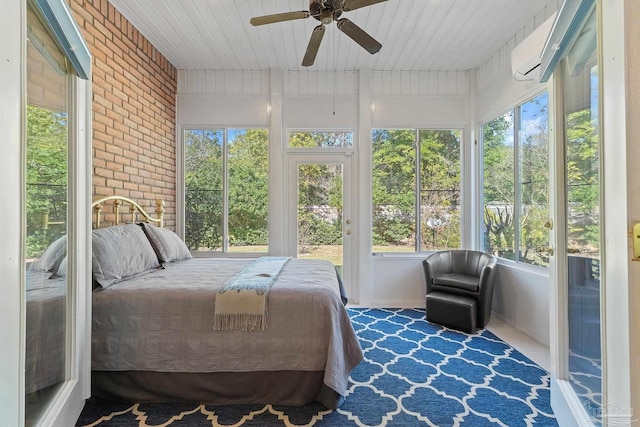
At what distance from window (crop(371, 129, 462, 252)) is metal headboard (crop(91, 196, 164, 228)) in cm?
258

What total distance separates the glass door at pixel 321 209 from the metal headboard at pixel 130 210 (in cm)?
153

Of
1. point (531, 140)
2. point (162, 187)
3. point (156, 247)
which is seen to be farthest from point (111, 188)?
point (531, 140)

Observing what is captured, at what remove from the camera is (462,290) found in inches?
123

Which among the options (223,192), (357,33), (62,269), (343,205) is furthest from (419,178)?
(62,269)

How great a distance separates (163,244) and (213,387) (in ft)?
4.62

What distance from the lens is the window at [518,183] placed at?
282 cm

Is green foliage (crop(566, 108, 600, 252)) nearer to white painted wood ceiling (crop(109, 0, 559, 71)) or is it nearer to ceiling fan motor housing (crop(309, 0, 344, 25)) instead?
ceiling fan motor housing (crop(309, 0, 344, 25))

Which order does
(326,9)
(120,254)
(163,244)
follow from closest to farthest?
(326,9) < (120,254) < (163,244)

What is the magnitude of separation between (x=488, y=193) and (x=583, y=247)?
274cm

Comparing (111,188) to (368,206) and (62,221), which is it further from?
(368,206)

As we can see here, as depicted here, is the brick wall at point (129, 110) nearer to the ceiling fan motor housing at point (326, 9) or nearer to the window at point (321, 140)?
the window at point (321, 140)

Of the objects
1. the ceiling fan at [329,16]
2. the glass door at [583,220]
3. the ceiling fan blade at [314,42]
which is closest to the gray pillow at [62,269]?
the ceiling fan at [329,16]

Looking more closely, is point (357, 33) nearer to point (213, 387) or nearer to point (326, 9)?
point (326, 9)

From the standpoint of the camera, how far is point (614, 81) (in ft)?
2.47
